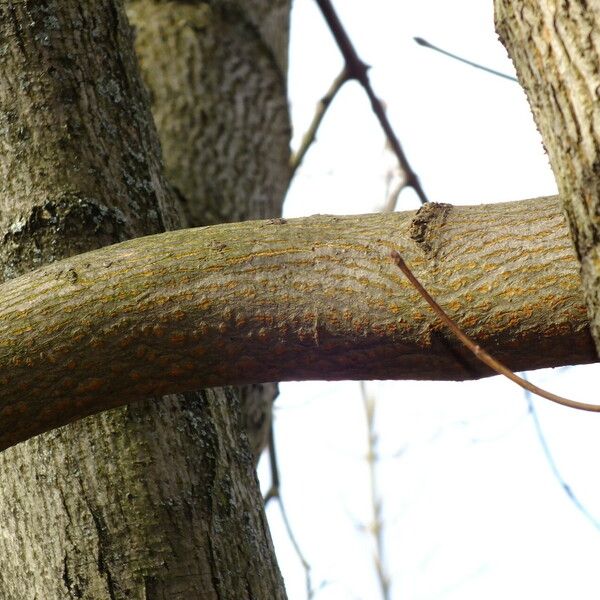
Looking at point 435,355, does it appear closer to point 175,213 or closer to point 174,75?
point 175,213

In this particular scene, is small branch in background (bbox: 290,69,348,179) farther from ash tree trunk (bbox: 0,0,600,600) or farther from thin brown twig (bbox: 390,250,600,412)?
thin brown twig (bbox: 390,250,600,412)

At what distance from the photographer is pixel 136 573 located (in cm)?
140

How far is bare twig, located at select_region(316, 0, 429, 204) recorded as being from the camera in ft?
8.47

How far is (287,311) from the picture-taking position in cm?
110

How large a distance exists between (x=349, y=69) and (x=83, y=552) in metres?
1.77

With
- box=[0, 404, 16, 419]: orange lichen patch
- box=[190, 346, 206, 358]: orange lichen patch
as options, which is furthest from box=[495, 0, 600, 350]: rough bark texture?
box=[0, 404, 16, 419]: orange lichen patch

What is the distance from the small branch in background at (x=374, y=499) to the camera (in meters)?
8.34

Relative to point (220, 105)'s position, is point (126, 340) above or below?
below

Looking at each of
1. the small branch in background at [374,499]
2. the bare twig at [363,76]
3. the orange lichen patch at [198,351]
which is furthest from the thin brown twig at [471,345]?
the small branch in background at [374,499]

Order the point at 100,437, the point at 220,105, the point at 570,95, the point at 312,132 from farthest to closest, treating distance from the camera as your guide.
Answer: the point at 312,132 < the point at 220,105 < the point at 100,437 < the point at 570,95

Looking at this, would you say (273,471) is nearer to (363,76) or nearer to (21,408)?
(363,76)

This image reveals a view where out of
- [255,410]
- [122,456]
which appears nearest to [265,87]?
[255,410]

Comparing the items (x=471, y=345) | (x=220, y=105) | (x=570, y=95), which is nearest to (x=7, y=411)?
(x=471, y=345)

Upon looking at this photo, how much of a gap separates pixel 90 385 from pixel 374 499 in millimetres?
8200
